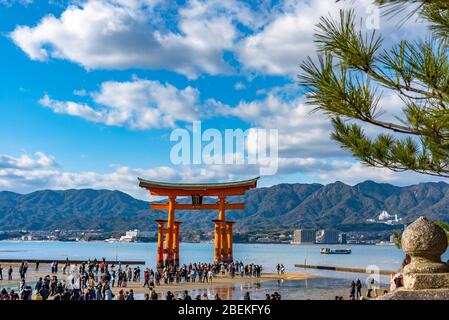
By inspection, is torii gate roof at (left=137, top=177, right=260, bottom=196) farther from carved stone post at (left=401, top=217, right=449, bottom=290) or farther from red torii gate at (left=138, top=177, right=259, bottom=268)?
carved stone post at (left=401, top=217, right=449, bottom=290)

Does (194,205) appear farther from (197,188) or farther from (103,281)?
(103,281)

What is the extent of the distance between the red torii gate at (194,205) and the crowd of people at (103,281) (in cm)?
207

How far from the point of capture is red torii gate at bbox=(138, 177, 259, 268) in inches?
1478

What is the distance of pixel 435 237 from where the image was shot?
6762 millimetres

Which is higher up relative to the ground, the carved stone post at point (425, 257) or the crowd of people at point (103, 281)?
the carved stone post at point (425, 257)

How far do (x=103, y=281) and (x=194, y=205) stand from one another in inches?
672

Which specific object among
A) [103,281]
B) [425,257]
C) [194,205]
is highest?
[194,205]

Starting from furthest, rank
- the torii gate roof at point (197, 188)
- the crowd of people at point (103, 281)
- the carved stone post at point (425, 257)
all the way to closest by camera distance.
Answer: the torii gate roof at point (197, 188), the crowd of people at point (103, 281), the carved stone post at point (425, 257)

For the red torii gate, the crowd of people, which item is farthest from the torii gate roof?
the crowd of people

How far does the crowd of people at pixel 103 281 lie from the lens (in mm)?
16459

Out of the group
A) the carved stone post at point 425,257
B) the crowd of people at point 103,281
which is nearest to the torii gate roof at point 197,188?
the crowd of people at point 103,281

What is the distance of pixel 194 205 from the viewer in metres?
39.2

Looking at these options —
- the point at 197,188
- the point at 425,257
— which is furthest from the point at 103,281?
the point at 425,257

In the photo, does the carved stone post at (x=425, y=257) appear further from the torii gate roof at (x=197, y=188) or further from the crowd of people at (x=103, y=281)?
the torii gate roof at (x=197, y=188)
